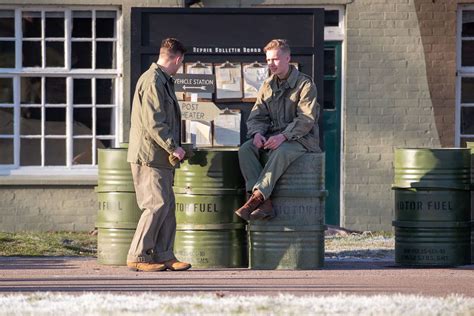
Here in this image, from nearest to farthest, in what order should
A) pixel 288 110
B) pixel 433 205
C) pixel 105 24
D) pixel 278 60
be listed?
pixel 278 60, pixel 288 110, pixel 433 205, pixel 105 24

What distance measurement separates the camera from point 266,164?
12.0 metres

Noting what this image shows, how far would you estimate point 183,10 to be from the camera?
15.7m

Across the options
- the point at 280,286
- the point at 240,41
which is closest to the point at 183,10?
the point at 240,41

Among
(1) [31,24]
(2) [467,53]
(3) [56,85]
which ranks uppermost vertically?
(1) [31,24]

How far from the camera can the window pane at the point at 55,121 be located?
17750 mm

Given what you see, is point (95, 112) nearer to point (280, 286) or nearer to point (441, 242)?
point (441, 242)

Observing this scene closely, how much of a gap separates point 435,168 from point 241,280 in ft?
8.26

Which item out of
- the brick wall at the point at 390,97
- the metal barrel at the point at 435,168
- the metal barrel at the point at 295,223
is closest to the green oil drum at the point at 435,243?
the metal barrel at the point at 435,168

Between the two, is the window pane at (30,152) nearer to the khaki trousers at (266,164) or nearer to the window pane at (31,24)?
the window pane at (31,24)

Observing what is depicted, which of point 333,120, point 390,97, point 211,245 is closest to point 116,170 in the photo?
point 211,245

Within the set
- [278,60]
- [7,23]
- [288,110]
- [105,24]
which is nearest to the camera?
[278,60]

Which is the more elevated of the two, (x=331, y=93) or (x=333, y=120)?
(x=331, y=93)

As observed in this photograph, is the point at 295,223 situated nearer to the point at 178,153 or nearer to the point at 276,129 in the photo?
the point at 276,129

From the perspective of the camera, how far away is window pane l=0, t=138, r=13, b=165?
1773 centimetres
